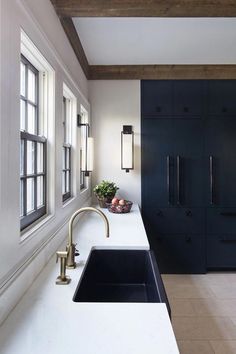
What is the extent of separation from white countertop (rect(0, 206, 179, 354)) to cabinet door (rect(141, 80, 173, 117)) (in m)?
2.83

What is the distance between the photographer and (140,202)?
368 centimetres

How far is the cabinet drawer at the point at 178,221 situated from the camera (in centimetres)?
363

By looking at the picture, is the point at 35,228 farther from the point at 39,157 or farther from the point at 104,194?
the point at 104,194

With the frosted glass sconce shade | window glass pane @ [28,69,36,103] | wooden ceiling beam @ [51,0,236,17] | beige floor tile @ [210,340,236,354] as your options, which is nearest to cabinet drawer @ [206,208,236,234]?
beige floor tile @ [210,340,236,354]

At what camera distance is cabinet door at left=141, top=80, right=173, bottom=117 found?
363 cm

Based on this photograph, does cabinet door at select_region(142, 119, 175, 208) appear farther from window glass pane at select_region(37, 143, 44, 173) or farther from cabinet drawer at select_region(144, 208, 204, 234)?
window glass pane at select_region(37, 143, 44, 173)

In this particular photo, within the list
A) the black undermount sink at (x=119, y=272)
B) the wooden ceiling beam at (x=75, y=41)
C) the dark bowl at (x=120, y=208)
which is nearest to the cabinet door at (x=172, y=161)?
the dark bowl at (x=120, y=208)

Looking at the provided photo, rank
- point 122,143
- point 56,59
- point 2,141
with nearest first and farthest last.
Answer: point 2,141
point 56,59
point 122,143

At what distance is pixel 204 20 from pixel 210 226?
246cm

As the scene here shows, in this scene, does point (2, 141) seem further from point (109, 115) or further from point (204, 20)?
point (109, 115)

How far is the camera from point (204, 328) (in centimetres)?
237

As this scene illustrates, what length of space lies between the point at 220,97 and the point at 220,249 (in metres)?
2.05

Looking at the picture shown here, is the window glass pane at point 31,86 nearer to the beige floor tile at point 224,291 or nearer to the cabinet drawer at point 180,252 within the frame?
the cabinet drawer at point 180,252

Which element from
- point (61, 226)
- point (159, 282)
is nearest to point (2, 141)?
point (159, 282)
